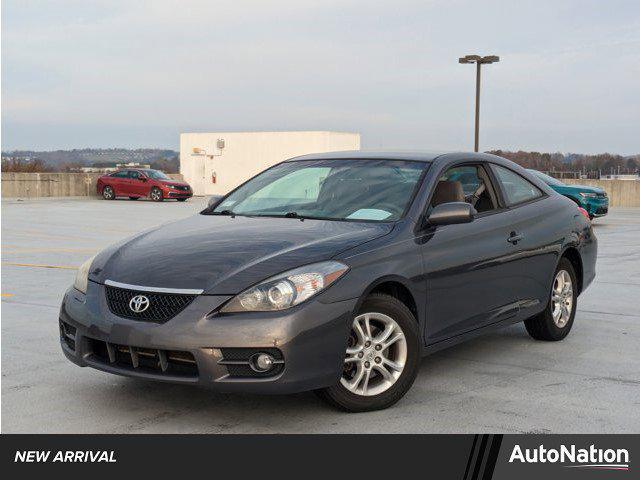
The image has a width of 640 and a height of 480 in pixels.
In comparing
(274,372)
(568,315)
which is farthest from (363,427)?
(568,315)

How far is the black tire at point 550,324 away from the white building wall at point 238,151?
144 ft

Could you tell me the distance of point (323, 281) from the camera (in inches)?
188

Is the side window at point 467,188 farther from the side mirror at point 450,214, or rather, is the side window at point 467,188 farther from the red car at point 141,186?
the red car at point 141,186

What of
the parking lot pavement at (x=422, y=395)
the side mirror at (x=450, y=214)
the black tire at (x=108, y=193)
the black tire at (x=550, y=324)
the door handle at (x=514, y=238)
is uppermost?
the side mirror at (x=450, y=214)

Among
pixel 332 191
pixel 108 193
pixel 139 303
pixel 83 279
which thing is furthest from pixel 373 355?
pixel 108 193

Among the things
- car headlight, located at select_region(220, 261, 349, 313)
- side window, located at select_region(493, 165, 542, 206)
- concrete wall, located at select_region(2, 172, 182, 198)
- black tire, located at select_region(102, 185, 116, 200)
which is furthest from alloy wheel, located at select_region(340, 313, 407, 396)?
concrete wall, located at select_region(2, 172, 182, 198)

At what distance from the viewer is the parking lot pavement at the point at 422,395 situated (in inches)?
192

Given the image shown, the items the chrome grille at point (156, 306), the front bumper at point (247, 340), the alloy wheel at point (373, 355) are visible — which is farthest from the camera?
the alloy wheel at point (373, 355)

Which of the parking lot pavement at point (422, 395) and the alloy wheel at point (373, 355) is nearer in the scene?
the parking lot pavement at point (422, 395)

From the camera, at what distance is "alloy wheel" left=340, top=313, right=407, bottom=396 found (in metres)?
4.99

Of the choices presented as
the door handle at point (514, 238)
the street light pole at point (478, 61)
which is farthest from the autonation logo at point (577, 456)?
the street light pole at point (478, 61)

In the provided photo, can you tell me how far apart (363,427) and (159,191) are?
117ft

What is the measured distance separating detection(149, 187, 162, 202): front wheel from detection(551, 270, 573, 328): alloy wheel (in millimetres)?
33403

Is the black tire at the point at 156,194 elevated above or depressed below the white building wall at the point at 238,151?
below
